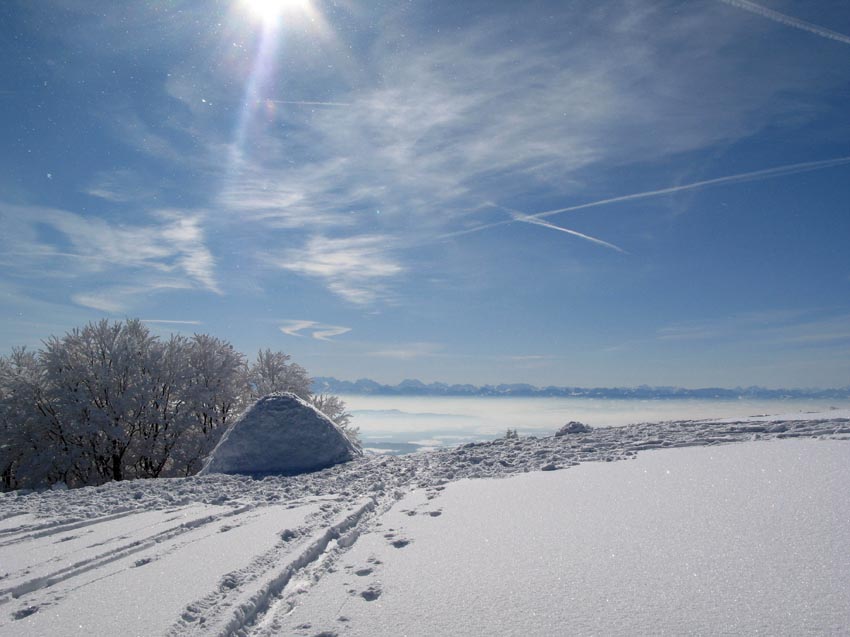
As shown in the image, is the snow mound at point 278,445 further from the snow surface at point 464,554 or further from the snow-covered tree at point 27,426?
the snow-covered tree at point 27,426

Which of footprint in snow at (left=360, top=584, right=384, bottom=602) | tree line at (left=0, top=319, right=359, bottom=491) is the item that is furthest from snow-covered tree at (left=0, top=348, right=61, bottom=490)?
footprint in snow at (left=360, top=584, right=384, bottom=602)

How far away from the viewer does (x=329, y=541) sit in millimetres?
4484

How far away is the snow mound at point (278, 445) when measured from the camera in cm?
948

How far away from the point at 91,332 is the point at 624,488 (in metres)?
19.0

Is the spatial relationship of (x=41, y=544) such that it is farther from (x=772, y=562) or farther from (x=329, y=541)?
(x=772, y=562)

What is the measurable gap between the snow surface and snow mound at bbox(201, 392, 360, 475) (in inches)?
97.9

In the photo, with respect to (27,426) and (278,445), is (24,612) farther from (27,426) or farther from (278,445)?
(27,426)

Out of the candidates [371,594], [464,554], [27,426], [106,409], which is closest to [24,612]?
[371,594]

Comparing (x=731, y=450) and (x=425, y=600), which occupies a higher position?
(x=731, y=450)

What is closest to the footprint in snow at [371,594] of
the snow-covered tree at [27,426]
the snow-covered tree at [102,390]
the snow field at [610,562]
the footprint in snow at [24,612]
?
the snow field at [610,562]

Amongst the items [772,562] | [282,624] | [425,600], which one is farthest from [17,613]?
[772,562]

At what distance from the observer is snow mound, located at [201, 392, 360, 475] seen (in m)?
9.48

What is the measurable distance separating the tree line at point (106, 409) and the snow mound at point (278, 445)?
9538mm

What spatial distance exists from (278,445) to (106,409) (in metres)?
10.9
